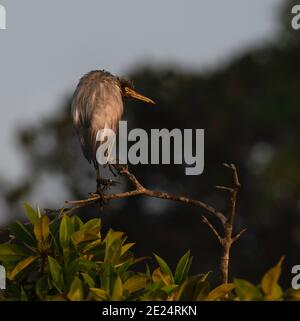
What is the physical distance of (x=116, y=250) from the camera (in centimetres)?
657

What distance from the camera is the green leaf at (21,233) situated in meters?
6.70

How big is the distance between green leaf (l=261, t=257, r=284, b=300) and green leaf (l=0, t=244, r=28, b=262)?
5.03 feet

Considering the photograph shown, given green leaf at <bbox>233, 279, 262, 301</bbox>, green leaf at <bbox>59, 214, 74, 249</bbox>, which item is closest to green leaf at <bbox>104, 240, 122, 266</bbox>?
green leaf at <bbox>59, 214, 74, 249</bbox>

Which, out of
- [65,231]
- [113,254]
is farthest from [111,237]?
[65,231]

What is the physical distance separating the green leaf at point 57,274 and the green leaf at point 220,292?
753mm

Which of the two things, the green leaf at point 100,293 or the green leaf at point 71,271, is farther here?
the green leaf at point 71,271

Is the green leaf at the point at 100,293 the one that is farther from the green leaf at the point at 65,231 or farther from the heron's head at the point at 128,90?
the heron's head at the point at 128,90

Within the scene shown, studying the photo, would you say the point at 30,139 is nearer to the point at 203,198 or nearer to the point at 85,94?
the point at 203,198

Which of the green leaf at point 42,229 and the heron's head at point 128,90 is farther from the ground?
the heron's head at point 128,90

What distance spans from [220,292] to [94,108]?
490 centimetres

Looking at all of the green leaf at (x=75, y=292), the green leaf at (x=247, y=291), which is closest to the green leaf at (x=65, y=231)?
the green leaf at (x=75, y=292)

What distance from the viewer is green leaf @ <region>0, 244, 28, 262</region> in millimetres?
6660

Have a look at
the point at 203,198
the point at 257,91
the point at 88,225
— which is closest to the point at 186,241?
the point at 203,198

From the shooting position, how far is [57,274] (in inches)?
247
